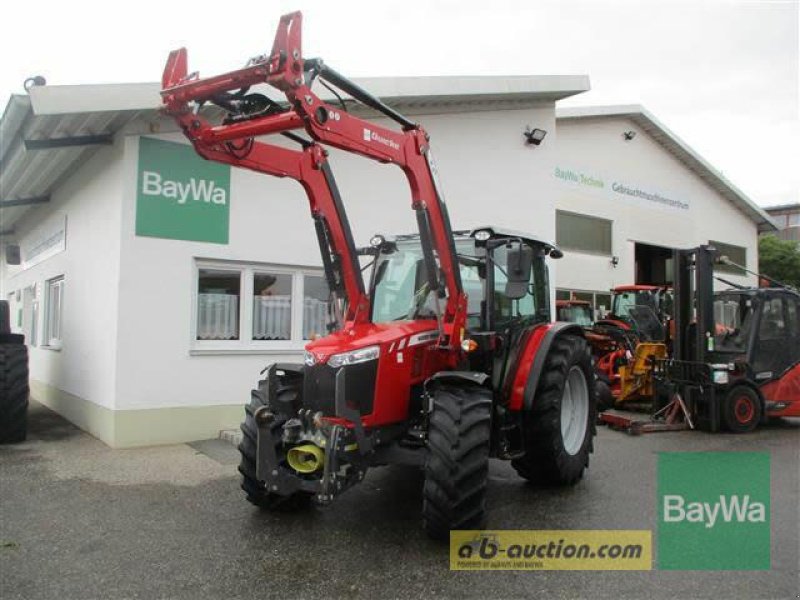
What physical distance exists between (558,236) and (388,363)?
13.5 metres

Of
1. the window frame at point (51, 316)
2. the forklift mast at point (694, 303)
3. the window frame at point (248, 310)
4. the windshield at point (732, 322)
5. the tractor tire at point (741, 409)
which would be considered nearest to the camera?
the window frame at point (248, 310)

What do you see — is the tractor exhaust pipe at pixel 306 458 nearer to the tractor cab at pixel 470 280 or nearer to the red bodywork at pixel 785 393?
the tractor cab at pixel 470 280

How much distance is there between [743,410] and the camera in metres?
9.15

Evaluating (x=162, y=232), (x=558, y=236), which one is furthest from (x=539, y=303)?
(x=558, y=236)

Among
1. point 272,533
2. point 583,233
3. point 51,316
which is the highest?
point 583,233

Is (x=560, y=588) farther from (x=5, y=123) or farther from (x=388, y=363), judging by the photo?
(x=5, y=123)

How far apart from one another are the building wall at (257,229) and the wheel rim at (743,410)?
4.15 metres

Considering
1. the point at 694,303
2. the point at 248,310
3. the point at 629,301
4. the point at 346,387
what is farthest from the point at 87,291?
the point at 629,301

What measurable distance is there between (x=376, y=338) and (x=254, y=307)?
425 centimetres

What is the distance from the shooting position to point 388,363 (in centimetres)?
477

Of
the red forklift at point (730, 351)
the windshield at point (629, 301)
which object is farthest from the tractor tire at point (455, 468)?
the windshield at point (629, 301)

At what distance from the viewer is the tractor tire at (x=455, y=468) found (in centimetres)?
427

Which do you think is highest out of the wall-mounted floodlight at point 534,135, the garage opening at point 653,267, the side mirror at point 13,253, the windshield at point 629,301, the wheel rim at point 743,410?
the wall-mounted floodlight at point 534,135

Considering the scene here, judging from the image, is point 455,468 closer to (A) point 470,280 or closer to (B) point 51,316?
(A) point 470,280
